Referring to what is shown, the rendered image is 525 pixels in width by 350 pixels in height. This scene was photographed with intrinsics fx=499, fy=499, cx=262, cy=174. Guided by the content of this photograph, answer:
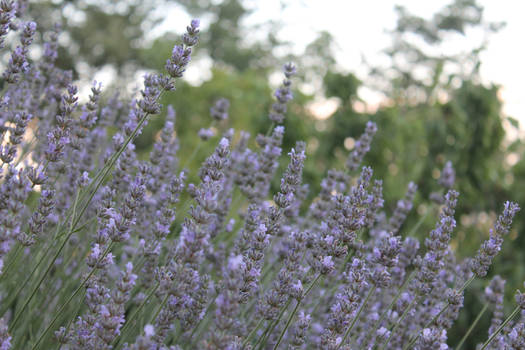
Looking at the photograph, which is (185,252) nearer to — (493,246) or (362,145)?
(493,246)

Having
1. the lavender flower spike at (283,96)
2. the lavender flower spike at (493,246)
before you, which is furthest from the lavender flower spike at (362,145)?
the lavender flower spike at (493,246)

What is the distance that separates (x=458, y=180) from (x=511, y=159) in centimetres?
133

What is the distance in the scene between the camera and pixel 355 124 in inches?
222

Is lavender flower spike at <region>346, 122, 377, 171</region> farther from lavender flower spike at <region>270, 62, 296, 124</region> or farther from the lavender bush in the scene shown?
lavender flower spike at <region>270, 62, 296, 124</region>

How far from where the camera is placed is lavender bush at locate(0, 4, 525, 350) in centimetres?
140

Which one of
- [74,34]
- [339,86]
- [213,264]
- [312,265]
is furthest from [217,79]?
[74,34]

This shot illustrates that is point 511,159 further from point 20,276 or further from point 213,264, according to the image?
point 20,276

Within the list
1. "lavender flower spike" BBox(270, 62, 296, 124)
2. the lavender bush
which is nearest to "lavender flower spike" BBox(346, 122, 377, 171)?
the lavender bush

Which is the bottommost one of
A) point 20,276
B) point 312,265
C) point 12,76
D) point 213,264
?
point 20,276

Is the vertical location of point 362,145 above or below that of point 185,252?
below

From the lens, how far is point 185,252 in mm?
1240

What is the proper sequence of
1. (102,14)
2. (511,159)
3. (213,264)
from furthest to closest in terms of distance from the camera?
(102,14)
(511,159)
(213,264)

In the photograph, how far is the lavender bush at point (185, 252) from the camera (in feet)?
4.59

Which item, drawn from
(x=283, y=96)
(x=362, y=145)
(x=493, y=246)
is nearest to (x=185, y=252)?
(x=493, y=246)
